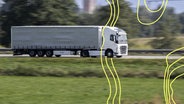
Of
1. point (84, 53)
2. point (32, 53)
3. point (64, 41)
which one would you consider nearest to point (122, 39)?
point (84, 53)

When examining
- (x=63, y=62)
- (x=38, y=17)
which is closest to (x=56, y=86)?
(x=63, y=62)

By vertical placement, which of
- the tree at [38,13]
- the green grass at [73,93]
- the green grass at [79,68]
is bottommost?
the green grass at [73,93]

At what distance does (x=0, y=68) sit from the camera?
24656mm

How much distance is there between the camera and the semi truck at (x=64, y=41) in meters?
42.4

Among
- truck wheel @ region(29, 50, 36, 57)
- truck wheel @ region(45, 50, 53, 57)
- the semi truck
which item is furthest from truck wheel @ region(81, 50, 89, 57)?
truck wheel @ region(29, 50, 36, 57)

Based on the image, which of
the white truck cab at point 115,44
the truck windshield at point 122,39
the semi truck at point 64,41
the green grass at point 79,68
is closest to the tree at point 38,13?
the semi truck at point 64,41

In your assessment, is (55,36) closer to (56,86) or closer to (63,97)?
(56,86)

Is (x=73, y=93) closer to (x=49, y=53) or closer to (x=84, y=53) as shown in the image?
(x=84, y=53)

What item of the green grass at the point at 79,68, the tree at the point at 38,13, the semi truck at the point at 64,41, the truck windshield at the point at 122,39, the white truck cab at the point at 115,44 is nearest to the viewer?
the green grass at the point at 79,68

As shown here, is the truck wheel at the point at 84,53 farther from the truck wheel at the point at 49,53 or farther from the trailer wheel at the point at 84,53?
the truck wheel at the point at 49,53

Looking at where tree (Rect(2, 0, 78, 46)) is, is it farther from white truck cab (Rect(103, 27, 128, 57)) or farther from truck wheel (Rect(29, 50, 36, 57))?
white truck cab (Rect(103, 27, 128, 57))

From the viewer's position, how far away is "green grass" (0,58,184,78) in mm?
22530

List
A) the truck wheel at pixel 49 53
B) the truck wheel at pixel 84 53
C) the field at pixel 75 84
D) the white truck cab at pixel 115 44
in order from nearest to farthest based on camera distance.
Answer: the field at pixel 75 84
the white truck cab at pixel 115 44
the truck wheel at pixel 84 53
the truck wheel at pixel 49 53

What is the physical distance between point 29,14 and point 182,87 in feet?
145
